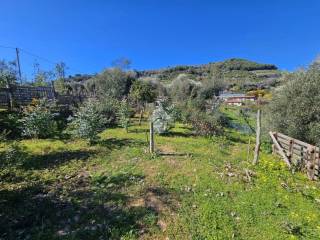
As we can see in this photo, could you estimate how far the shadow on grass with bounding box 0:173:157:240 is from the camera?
15.5ft

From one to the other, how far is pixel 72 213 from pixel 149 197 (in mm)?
1804

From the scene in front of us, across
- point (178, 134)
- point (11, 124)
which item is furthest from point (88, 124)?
point (11, 124)

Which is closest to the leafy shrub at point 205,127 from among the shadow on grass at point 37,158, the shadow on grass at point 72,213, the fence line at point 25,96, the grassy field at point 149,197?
the grassy field at point 149,197

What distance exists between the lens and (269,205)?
18.9ft

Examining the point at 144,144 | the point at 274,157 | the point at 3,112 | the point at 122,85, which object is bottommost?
the point at 274,157

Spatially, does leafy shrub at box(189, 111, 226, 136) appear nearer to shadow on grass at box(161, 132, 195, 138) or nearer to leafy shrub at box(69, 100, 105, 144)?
shadow on grass at box(161, 132, 195, 138)

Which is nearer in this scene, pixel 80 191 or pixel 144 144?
pixel 80 191

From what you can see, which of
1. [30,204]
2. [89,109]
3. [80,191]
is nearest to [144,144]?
[89,109]

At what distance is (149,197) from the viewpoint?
5992 millimetres

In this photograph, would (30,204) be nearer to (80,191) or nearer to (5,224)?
(5,224)

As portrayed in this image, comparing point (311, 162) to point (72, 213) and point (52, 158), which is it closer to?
point (72, 213)

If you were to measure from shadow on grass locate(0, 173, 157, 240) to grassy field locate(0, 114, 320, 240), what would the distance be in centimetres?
2

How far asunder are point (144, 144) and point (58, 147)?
362 cm

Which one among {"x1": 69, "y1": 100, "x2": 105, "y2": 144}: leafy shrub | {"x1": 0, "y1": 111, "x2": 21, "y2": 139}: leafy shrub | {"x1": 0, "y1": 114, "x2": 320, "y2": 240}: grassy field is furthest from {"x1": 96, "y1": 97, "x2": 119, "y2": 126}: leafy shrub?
{"x1": 0, "y1": 114, "x2": 320, "y2": 240}: grassy field
